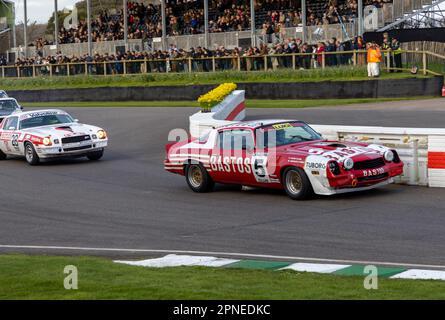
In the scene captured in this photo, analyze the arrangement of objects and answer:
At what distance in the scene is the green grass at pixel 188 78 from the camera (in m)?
36.6

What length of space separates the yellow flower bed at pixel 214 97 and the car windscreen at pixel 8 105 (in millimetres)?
7086

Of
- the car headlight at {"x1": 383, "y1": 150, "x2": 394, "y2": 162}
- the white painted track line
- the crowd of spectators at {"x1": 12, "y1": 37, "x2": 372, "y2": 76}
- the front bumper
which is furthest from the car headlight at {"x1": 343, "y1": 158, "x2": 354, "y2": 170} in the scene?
the crowd of spectators at {"x1": 12, "y1": 37, "x2": 372, "y2": 76}

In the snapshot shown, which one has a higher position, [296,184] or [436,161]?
[436,161]

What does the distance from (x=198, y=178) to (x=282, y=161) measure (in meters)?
2.33

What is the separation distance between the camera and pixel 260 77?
132ft

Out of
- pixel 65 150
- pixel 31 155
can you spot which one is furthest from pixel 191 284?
pixel 31 155

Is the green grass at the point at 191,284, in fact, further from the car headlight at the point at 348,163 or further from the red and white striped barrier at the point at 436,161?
the red and white striped barrier at the point at 436,161

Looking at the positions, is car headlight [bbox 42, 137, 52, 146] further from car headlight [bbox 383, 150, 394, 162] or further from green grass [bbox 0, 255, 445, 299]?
green grass [bbox 0, 255, 445, 299]

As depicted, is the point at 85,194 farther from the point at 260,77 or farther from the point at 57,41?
the point at 57,41

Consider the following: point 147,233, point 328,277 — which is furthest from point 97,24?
point 328,277

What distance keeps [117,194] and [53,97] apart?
31.8 m

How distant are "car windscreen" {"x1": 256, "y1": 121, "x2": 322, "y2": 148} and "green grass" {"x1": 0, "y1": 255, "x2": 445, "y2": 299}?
653 cm

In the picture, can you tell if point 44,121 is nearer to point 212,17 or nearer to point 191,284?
point 191,284

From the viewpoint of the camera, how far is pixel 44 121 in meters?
24.4
